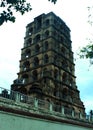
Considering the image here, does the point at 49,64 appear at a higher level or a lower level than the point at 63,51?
lower

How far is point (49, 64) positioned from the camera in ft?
136

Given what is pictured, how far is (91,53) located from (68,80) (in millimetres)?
22604

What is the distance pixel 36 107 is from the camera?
66.4 feet

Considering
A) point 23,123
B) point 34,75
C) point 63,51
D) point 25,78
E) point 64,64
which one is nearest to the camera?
point 23,123

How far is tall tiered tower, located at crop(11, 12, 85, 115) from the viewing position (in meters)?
39.2

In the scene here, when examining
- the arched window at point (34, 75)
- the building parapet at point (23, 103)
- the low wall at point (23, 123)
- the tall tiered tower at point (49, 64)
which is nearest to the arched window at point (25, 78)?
the tall tiered tower at point (49, 64)

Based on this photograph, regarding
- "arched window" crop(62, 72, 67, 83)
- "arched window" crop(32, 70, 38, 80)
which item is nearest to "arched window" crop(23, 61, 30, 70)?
"arched window" crop(32, 70, 38, 80)

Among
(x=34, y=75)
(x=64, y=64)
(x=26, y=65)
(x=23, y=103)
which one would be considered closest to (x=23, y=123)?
(x=23, y=103)

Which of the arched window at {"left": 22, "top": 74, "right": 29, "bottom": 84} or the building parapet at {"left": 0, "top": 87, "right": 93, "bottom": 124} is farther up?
the arched window at {"left": 22, "top": 74, "right": 29, "bottom": 84}

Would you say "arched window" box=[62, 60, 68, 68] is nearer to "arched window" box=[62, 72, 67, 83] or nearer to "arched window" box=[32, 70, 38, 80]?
"arched window" box=[62, 72, 67, 83]

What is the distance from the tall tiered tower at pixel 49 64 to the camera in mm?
39188

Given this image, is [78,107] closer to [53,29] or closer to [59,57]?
[59,57]

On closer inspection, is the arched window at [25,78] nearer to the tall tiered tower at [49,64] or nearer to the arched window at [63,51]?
the tall tiered tower at [49,64]

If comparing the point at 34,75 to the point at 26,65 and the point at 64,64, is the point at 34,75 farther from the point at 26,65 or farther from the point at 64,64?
the point at 64,64
